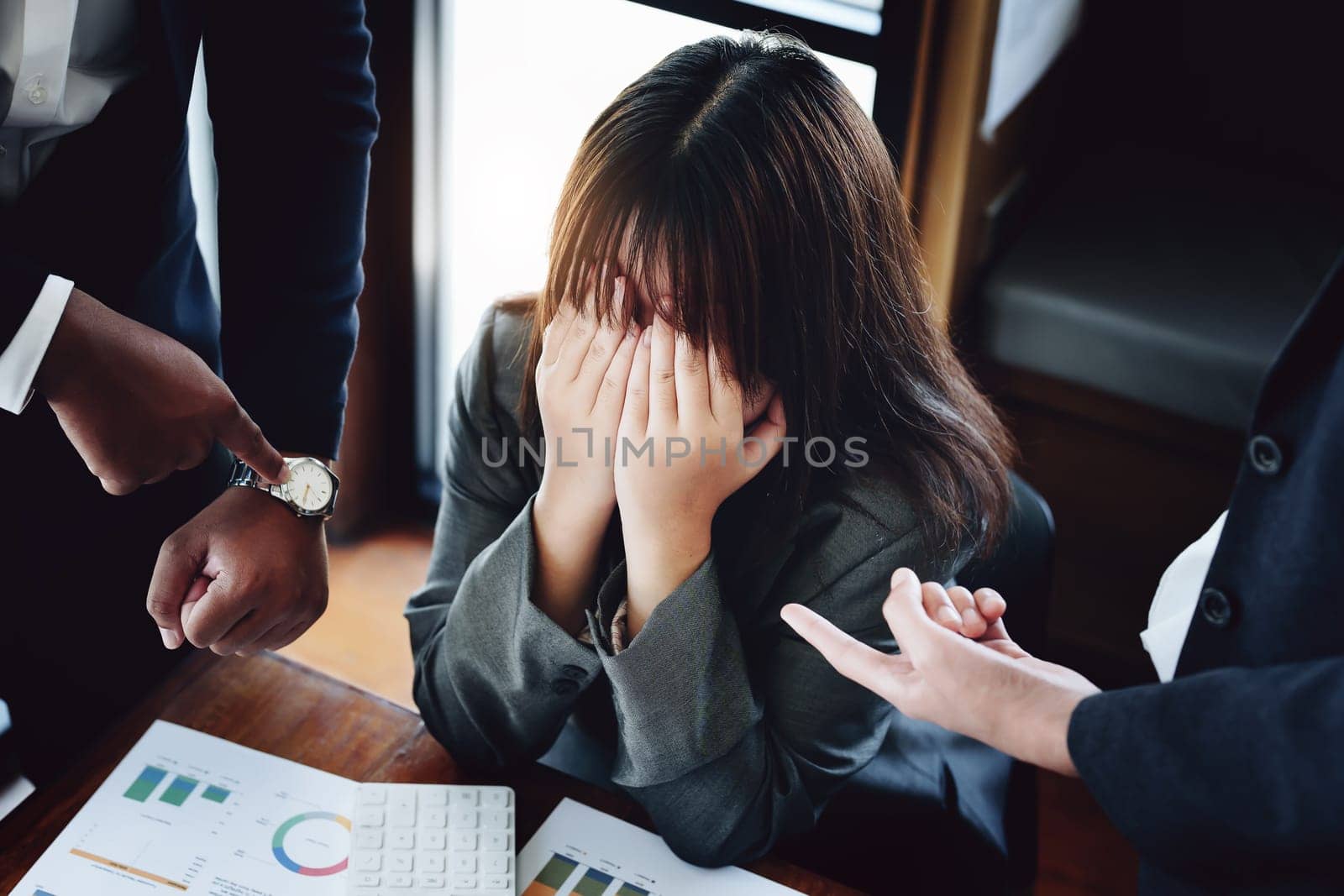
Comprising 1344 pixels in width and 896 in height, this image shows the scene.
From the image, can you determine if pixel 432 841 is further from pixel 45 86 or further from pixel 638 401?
pixel 45 86

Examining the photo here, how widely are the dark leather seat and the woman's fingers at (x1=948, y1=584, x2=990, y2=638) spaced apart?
49.3 inches

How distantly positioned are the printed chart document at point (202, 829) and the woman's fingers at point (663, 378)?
45cm

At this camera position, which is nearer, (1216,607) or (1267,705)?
(1267,705)

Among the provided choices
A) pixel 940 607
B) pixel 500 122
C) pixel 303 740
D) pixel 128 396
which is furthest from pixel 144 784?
pixel 500 122

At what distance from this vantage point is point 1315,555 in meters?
0.71

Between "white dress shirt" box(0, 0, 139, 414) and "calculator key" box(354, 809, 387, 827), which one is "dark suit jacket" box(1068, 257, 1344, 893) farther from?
"white dress shirt" box(0, 0, 139, 414)

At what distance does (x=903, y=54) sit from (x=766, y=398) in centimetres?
86

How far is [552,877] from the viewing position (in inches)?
38.2

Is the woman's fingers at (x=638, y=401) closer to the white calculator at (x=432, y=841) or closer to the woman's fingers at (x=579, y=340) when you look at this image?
the woman's fingers at (x=579, y=340)

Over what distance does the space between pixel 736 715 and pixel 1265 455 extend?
0.51 metres

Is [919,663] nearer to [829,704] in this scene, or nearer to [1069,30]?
[829,704]

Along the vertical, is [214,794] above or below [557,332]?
below

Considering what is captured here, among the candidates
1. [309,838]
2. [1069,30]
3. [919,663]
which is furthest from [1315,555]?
[1069,30]

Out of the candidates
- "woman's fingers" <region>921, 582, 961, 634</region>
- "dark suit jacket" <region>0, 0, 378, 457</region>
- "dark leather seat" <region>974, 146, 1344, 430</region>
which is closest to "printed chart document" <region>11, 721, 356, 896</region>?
"dark suit jacket" <region>0, 0, 378, 457</region>
